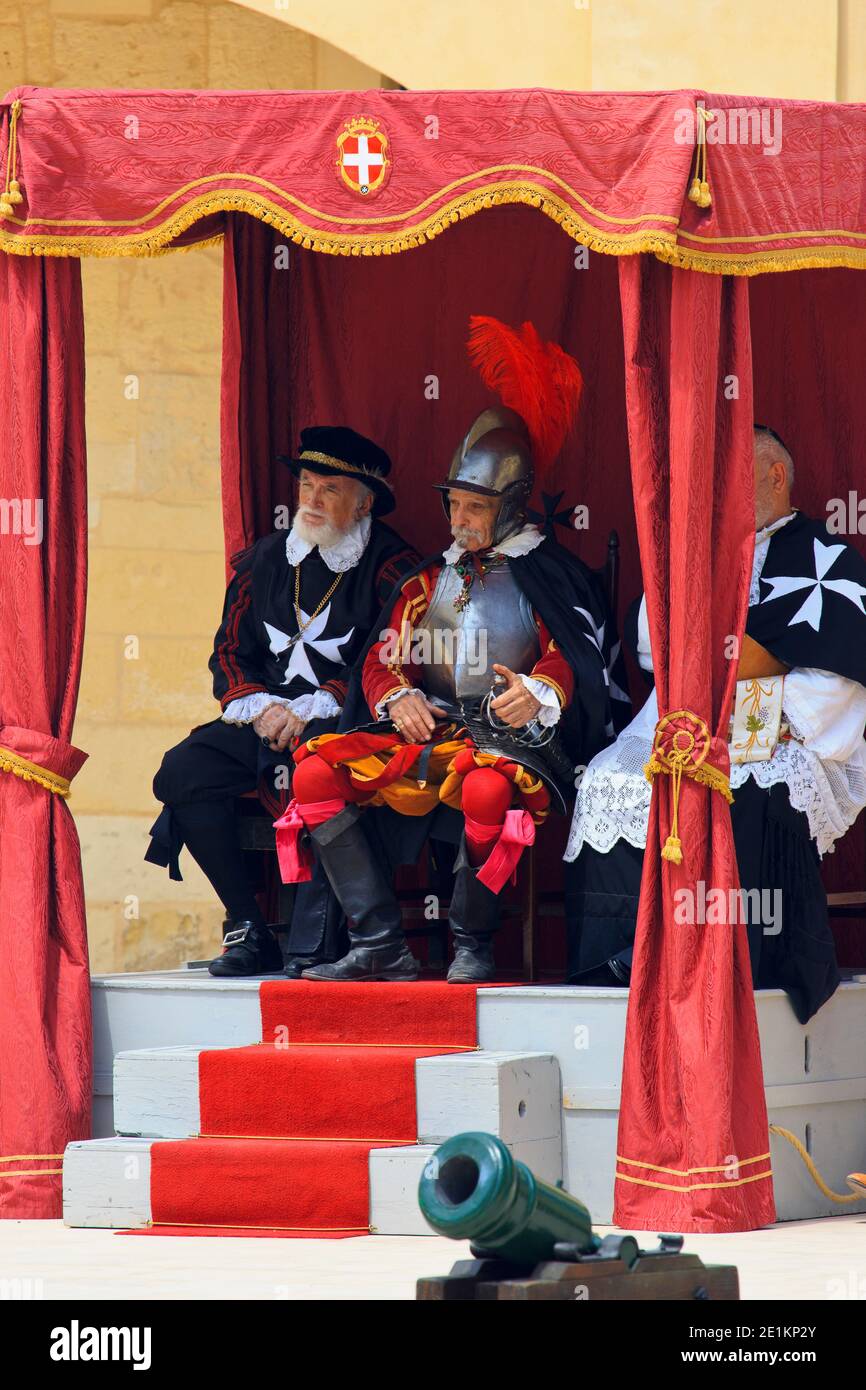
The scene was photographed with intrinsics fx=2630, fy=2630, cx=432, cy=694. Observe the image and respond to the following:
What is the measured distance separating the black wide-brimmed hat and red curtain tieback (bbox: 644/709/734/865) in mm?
1700

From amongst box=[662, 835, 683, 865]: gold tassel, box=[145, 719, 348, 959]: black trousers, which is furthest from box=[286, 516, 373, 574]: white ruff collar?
box=[662, 835, 683, 865]: gold tassel

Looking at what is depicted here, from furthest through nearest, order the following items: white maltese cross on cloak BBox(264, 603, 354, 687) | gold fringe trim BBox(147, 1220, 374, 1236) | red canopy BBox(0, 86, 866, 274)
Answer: white maltese cross on cloak BBox(264, 603, 354, 687) → red canopy BBox(0, 86, 866, 274) → gold fringe trim BBox(147, 1220, 374, 1236)

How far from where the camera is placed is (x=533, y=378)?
8117 mm

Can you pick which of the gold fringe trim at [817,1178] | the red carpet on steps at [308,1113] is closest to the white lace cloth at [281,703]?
the red carpet on steps at [308,1113]

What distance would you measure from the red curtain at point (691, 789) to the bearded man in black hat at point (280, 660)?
1.37 metres

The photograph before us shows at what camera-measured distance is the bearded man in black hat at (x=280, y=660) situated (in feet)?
26.4

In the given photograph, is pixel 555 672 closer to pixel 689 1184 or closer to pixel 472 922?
pixel 472 922

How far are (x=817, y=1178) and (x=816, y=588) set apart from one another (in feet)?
5.56

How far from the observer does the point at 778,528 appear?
787cm

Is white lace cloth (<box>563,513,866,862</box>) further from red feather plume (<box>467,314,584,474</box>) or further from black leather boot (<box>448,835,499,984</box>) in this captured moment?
red feather plume (<box>467,314,584,474</box>)

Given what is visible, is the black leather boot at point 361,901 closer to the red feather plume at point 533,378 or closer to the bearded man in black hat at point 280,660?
the bearded man in black hat at point 280,660

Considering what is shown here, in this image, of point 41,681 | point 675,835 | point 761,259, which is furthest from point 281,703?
point 761,259

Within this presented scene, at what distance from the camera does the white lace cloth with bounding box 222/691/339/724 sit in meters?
8.05
